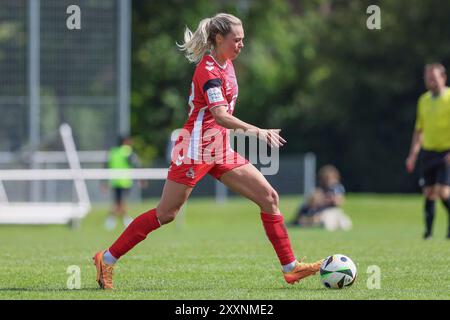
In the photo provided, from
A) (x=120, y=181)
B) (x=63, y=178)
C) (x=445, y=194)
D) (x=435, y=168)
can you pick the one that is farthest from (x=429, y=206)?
(x=120, y=181)

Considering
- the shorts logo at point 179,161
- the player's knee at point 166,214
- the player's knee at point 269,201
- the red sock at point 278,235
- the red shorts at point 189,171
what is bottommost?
the red sock at point 278,235

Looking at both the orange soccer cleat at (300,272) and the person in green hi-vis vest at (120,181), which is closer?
the orange soccer cleat at (300,272)

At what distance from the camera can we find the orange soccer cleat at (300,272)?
8.91m

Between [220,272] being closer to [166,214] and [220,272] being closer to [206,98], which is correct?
[166,214]

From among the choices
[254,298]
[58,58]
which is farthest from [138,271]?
[58,58]

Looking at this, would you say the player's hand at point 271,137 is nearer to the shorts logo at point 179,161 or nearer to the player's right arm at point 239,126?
the player's right arm at point 239,126

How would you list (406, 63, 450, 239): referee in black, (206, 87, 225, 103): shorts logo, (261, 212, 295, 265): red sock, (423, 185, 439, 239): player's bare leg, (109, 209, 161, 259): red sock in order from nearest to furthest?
1. (206, 87, 225, 103): shorts logo
2. (109, 209, 161, 259): red sock
3. (261, 212, 295, 265): red sock
4. (406, 63, 450, 239): referee in black
5. (423, 185, 439, 239): player's bare leg

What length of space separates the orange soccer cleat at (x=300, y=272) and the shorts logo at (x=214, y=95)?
1.63 metres

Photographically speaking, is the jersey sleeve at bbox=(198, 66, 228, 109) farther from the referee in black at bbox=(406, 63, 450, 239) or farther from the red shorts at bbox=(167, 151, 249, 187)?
the referee in black at bbox=(406, 63, 450, 239)

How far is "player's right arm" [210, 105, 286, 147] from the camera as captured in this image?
8.41 meters

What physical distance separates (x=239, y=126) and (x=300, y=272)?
1444 millimetres

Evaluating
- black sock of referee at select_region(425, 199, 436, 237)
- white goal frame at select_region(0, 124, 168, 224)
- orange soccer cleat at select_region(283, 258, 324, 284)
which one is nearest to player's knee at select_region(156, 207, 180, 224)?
orange soccer cleat at select_region(283, 258, 324, 284)

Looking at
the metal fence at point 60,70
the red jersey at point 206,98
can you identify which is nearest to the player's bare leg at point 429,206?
the red jersey at point 206,98

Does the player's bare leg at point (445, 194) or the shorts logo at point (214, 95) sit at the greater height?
the shorts logo at point (214, 95)
